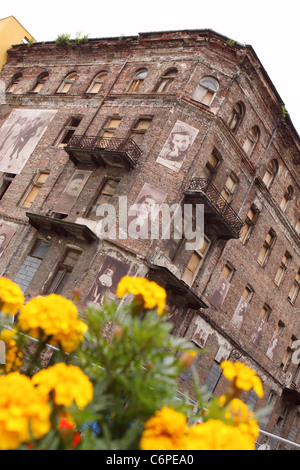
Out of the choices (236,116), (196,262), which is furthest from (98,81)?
(196,262)

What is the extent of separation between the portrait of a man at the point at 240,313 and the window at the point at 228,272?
1.25m

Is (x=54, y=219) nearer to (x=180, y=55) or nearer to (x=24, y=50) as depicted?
(x=180, y=55)

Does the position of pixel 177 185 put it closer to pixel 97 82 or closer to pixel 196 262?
pixel 196 262

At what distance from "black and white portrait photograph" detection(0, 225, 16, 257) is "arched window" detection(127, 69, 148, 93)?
8812 millimetres

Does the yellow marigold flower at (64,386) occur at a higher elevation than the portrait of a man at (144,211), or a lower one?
lower

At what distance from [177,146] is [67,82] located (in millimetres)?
9482

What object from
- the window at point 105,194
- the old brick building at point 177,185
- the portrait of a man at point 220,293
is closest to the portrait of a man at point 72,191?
the old brick building at point 177,185

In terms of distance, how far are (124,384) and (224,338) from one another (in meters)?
16.3

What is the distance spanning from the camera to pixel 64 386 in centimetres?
181

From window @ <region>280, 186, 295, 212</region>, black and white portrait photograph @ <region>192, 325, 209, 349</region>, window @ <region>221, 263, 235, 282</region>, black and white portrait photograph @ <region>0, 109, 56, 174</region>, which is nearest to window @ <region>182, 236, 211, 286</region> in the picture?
window @ <region>221, 263, 235, 282</region>

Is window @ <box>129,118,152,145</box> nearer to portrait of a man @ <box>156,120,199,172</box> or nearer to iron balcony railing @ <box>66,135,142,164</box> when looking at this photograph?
iron balcony railing @ <box>66,135,142,164</box>

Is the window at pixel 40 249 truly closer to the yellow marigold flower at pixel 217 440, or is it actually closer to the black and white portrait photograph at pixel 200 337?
the black and white portrait photograph at pixel 200 337

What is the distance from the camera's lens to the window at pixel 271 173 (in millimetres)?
20391

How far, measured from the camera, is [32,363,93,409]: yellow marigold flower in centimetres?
180
